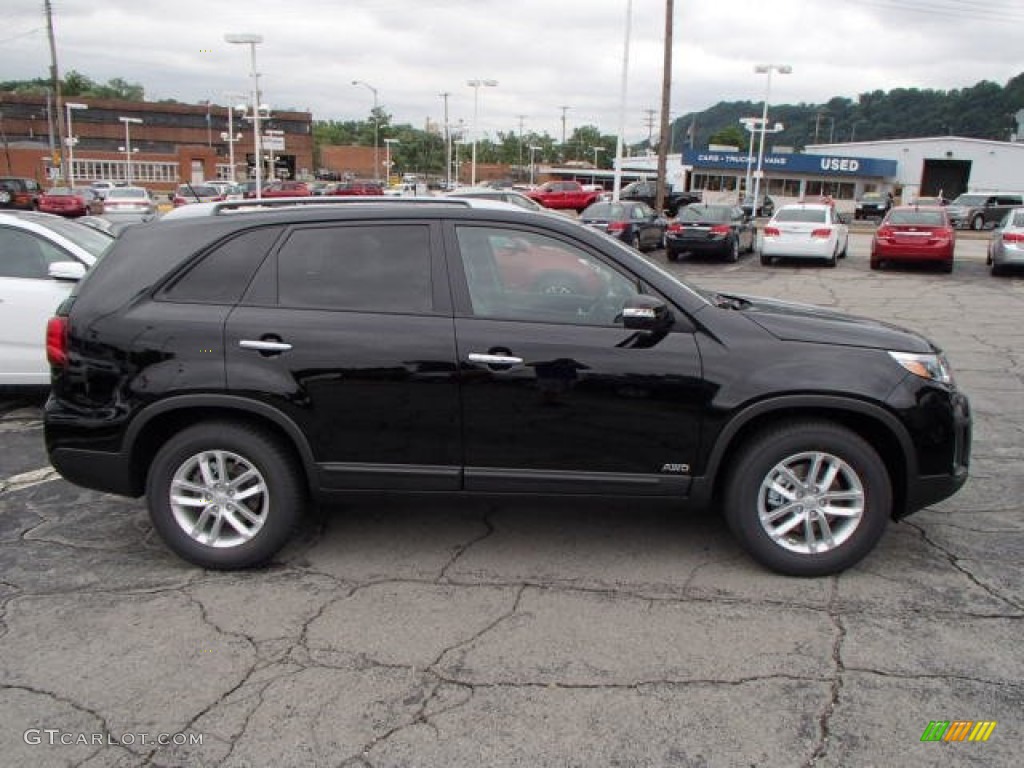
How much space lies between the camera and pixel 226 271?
4.18 metres

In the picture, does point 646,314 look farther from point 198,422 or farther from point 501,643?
point 198,422

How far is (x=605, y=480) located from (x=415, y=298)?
126 centimetres

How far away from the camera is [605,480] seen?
4.09 metres

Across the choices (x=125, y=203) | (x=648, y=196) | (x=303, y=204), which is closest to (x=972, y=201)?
(x=648, y=196)

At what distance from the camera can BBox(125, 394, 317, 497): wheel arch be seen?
405 centimetres

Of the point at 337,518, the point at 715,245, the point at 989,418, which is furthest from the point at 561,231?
the point at 715,245

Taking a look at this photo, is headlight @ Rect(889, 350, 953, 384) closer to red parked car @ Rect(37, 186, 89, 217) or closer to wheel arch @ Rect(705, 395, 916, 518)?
wheel arch @ Rect(705, 395, 916, 518)

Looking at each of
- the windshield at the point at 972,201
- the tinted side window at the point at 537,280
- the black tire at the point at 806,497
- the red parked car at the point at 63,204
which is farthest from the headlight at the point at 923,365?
the windshield at the point at 972,201

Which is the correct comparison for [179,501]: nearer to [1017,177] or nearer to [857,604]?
[857,604]

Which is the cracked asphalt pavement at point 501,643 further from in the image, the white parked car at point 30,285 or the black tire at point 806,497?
the white parked car at point 30,285

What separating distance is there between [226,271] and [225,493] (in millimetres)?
1084

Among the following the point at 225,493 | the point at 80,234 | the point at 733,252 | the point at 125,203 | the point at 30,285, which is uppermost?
the point at 80,234

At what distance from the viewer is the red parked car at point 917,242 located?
20.4 metres

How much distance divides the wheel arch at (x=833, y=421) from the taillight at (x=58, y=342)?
3.17 m
